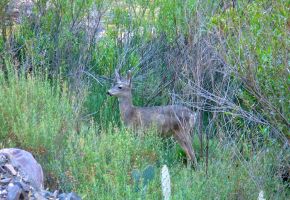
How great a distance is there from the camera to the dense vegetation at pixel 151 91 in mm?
7480

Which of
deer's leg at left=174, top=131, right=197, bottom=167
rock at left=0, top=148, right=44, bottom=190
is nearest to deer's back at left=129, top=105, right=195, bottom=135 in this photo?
deer's leg at left=174, top=131, right=197, bottom=167

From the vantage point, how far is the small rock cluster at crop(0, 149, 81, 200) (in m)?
6.92

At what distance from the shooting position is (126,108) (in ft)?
37.3

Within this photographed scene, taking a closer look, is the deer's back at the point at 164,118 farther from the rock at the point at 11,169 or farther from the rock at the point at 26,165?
the rock at the point at 11,169

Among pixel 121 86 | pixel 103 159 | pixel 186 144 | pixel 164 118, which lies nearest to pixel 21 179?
pixel 103 159

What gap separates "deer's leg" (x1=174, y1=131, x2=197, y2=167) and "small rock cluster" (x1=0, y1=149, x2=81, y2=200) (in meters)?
2.55

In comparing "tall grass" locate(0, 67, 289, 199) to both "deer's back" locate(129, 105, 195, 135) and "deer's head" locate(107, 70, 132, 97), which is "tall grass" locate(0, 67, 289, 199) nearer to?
"deer's back" locate(129, 105, 195, 135)

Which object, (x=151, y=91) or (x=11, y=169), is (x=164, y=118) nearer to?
(x=151, y=91)

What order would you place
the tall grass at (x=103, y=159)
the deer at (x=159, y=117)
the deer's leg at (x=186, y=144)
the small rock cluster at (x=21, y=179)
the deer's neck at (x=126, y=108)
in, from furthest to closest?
the deer's neck at (x=126, y=108)
the deer at (x=159, y=117)
the deer's leg at (x=186, y=144)
the tall grass at (x=103, y=159)
the small rock cluster at (x=21, y=179)

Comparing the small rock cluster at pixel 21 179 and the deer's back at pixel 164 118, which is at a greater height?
the small rock cluster at pixel 21 179

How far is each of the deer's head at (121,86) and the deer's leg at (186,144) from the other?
3.50 feet

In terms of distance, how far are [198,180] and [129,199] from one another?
1.02 metres

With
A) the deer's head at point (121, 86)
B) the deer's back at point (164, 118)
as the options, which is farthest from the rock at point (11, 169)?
the deer's head at point (121, 86)

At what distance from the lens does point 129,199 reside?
752cm
